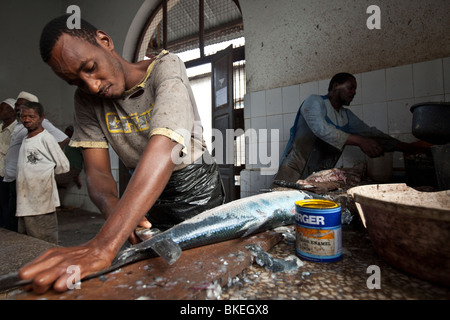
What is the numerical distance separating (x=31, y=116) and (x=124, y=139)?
2.26 metres

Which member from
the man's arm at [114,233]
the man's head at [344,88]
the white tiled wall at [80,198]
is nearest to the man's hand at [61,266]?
the man's arm at [114,233]

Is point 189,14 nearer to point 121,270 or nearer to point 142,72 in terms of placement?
point 142,72

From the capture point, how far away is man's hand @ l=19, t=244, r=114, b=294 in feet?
2.05

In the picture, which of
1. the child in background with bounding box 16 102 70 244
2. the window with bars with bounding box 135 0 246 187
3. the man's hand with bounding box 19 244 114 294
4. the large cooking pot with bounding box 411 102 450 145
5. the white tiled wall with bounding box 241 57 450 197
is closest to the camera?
the man's hand with bounding box 19 244 114 294

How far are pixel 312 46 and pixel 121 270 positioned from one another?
11.6 feet

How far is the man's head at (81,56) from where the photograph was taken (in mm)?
976

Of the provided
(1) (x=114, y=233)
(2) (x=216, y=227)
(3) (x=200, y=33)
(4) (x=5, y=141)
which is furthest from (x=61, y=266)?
(3) (x=200, y=33)

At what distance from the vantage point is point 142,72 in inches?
53.4

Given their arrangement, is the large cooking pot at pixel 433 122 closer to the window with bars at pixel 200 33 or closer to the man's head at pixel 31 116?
the window with bars at pixel 200 33

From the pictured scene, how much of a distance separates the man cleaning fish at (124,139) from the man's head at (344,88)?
194cm

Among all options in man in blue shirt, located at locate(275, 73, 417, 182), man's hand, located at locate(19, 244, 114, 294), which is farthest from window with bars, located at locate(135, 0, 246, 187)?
man's hand, located at locate(19, 244, 114, 294)

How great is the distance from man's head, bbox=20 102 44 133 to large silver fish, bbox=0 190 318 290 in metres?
2.87

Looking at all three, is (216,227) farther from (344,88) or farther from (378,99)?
(378,99)

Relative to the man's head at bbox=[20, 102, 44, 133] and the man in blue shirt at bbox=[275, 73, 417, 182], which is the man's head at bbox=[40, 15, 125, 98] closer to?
the man in blue shirt at bbox=[275, 73, 417, 182]
